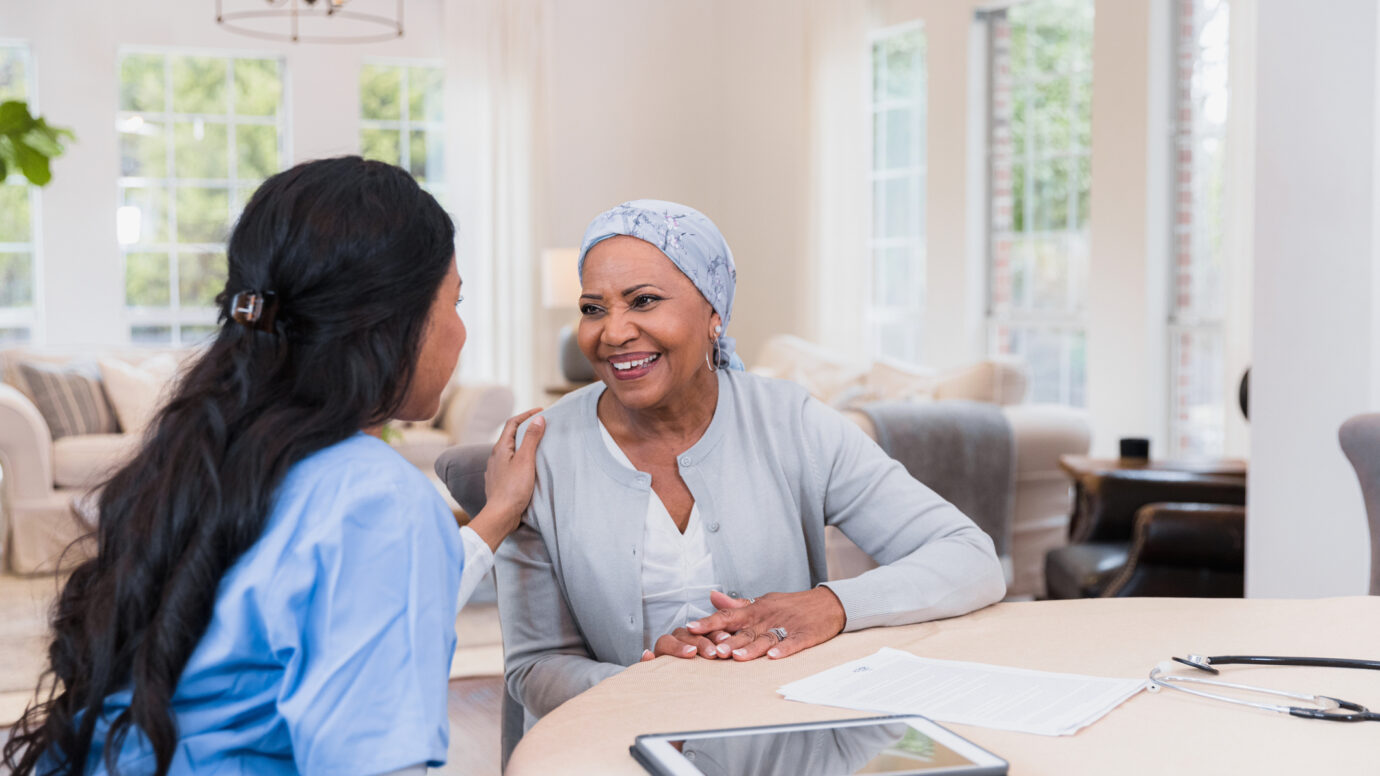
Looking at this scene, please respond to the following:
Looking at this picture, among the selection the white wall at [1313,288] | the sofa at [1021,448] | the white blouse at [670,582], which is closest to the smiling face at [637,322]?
the white blouse at [670,582]

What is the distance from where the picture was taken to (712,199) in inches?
333

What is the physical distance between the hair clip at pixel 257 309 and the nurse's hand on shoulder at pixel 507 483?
22.3 inches

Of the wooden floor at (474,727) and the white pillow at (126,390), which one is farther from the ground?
the white pillow at (126,390)

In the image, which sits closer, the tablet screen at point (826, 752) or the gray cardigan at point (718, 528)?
the tablet screen at point (826, 752)

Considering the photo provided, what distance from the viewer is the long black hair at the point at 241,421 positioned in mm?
987

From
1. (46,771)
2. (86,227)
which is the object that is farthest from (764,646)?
(86,227)

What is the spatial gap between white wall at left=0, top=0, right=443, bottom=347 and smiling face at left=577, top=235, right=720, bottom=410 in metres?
5.46

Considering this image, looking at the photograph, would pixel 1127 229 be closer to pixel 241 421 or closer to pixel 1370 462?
pixel 1370 462

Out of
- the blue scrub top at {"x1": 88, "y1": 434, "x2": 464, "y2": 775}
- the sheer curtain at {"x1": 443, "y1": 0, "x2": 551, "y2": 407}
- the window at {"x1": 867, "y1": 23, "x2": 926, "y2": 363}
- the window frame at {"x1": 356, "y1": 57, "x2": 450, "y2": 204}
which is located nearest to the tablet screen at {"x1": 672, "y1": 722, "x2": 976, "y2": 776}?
the blue scrub top at {"x1": 88, "y1": 434, "x2": 464, "y2": 775}

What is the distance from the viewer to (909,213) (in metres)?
6.94

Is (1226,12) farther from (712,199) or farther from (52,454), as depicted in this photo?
(52,454)

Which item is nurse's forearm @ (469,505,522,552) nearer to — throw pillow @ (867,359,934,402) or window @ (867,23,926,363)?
throw pillow @ (867,359,934,402)

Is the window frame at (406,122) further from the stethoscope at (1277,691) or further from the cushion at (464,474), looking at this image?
the stethoscope at (1277,691)

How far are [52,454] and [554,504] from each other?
4.63 meters
